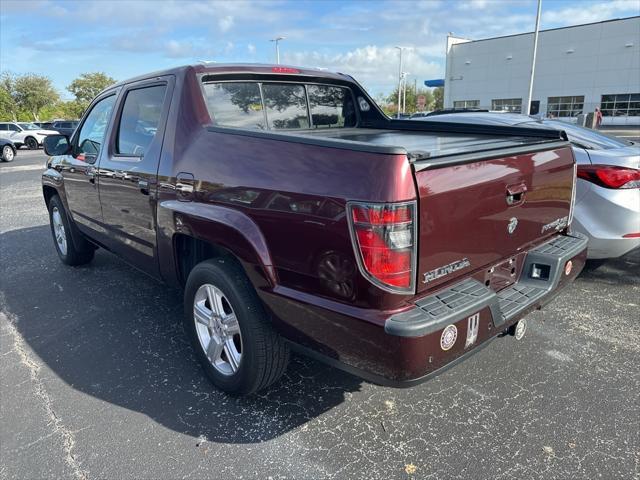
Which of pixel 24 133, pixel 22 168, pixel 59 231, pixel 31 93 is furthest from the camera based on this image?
pixel 31 93

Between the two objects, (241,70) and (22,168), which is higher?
(241,70)

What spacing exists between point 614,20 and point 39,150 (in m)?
48.6

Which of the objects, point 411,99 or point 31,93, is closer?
point 31,93

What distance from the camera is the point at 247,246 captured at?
249cm

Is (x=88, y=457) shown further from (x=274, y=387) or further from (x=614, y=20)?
(x=614, y=20)

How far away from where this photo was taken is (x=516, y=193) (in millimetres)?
A: 2562

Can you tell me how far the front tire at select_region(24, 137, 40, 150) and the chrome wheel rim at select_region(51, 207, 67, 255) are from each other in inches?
1164

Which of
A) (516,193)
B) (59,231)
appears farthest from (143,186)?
(59,231)

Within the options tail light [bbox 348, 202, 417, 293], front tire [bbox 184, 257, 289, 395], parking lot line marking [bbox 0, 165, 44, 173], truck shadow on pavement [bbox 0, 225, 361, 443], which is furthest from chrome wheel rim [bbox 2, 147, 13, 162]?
tail light [bbox 348, 202, 417, 293]

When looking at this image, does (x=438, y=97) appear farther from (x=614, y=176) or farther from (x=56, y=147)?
(x=56, y=147)

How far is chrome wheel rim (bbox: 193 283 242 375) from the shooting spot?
2840 millimetres

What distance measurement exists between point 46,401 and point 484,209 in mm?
2851

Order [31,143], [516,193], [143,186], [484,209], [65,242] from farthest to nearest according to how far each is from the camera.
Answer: [31,143]
[65,242]
[143,186]
[516,193]
[484,209]

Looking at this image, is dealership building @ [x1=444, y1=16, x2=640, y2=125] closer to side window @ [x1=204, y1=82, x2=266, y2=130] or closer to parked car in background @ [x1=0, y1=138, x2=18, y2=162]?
parked car in background @ [x1=0, y1=138, x2=18, y2=162]
